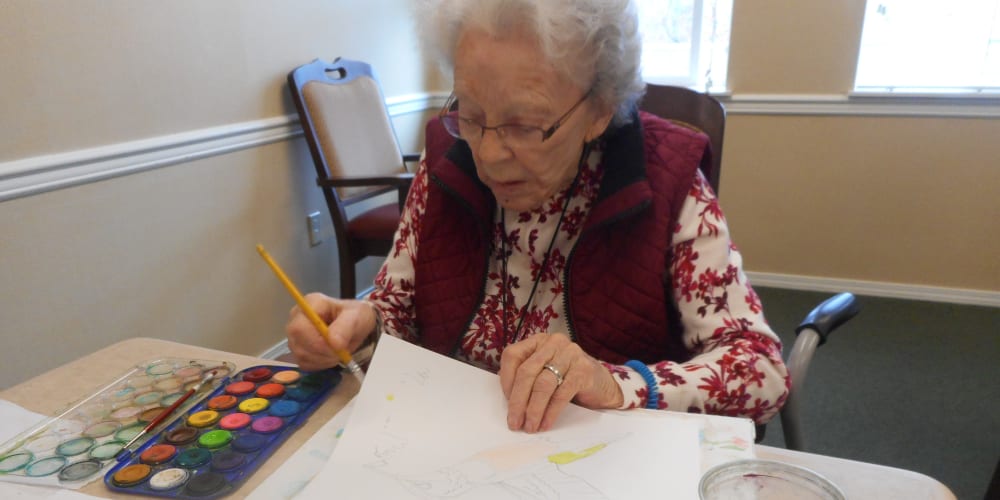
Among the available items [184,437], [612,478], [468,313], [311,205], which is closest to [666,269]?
[468,313]

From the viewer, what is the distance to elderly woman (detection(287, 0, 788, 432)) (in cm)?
77

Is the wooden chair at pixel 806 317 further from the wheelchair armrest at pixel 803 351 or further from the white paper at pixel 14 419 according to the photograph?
the white paper at pixel 14 419

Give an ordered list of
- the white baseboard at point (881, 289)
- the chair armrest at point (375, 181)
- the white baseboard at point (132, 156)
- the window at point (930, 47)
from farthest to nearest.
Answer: the white baseboard at point (881, 289) < the window at point (930, 47) < the chair armrest at point (375, 181) < the white baseboard at point (132, 156)

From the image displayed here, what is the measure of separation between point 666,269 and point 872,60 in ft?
7.61

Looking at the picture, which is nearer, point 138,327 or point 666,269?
point 666,269

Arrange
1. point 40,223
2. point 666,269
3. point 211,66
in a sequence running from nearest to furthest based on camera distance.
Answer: point 666,269 → point 40,223 → point 211,66

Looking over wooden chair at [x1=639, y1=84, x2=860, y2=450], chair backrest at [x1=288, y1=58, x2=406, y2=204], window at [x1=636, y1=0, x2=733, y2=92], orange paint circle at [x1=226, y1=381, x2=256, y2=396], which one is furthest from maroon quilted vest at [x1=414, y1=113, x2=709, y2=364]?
window at [x1=636, y1=0, x2=733, y2=92]

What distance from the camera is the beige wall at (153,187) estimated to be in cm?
146

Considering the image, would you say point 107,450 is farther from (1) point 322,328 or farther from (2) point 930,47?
(2) point 930,47

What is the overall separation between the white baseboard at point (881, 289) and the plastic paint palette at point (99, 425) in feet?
9.03

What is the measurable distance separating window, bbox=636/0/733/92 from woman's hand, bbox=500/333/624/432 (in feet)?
7.80

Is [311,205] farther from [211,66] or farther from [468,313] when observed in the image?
[468,313]

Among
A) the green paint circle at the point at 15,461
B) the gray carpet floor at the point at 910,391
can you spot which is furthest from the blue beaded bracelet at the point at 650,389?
the gray carpet floor at the point at 910,391

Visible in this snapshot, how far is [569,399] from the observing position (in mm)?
659
